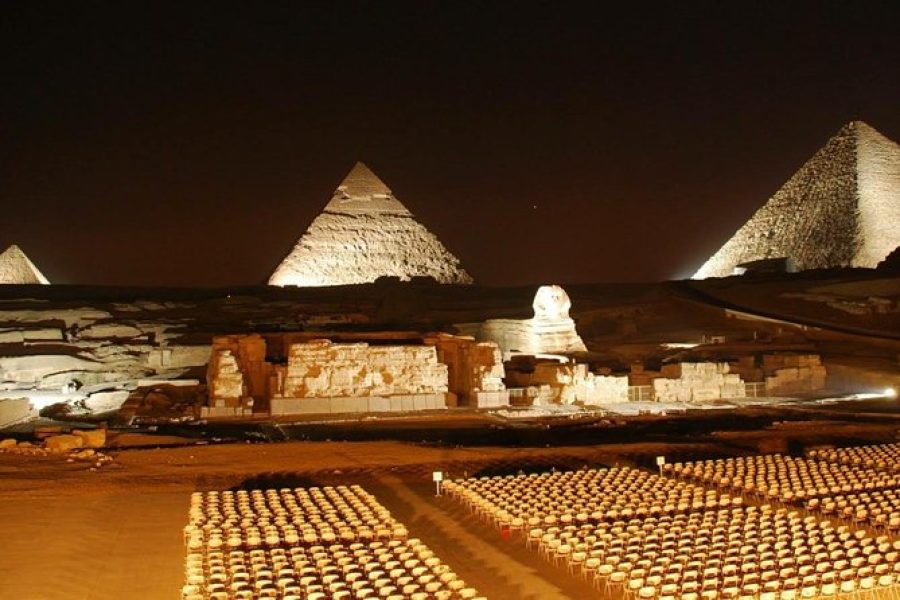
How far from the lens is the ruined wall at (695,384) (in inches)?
1126

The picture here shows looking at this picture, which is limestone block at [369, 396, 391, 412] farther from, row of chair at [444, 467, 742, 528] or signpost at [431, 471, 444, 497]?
row of chair at [444, 467, 742, 528]

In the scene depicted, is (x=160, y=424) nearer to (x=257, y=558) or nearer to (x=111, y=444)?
(x=111, y=444)

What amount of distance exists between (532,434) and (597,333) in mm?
20170

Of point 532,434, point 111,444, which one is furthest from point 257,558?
point 532,434

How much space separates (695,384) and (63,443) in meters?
17.0

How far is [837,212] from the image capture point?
57.6 metres

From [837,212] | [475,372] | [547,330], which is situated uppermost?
[837,212]

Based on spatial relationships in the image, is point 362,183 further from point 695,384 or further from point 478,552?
point 478,552

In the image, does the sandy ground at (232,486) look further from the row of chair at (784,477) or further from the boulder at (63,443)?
the row of chair at (784,477)

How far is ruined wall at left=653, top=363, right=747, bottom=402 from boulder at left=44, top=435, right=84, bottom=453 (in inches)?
613

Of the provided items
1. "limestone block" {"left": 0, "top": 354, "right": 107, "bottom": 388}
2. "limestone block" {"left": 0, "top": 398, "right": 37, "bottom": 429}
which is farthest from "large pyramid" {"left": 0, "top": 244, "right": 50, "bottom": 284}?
"limestone block" {"left": 0, "top": 398, "right": 37, "bottom": 429}

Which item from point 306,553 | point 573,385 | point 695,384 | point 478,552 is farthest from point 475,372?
point 306,553

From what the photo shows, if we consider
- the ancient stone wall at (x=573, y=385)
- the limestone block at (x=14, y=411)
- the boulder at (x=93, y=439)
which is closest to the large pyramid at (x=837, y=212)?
the ancient stone wall at (x=573, y=385)

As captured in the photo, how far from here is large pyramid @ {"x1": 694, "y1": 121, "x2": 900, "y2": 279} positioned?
55656mm
